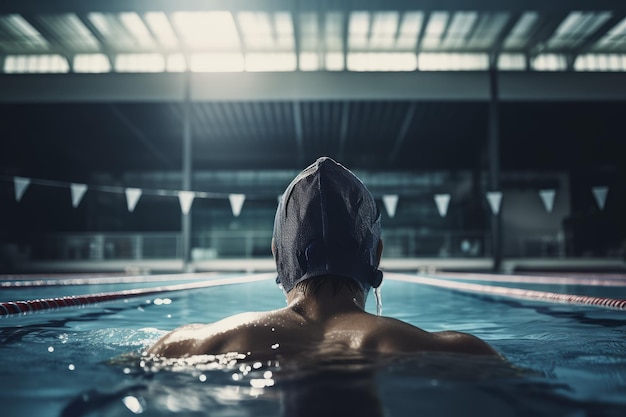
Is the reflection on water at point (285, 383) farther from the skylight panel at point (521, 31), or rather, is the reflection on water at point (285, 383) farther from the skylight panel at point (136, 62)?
the skylight panel at point (136, 62)

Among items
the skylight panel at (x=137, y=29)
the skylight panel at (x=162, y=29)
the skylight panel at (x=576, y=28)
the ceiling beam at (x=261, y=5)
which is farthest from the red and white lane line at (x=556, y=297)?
the skylight panel at (x=137, y=29)

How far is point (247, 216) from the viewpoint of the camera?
22.6 metres

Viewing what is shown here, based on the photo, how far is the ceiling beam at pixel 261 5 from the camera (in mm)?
11359

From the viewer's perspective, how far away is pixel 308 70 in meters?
15.6

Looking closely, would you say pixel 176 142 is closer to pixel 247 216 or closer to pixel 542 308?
pixel 247 216

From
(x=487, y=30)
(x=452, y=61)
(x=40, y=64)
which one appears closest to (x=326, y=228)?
(x=487, y=30)

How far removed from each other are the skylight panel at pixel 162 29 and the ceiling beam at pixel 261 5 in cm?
120

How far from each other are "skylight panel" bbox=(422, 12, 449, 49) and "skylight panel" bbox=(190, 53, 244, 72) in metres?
5.50

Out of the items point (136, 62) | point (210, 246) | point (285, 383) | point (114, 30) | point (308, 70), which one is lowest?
point (285, 383)

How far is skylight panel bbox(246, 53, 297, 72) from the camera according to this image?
15.6 meters

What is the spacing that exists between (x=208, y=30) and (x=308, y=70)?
3.18 meters

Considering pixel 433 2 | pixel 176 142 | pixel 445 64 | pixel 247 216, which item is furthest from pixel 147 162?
pixel 433 2

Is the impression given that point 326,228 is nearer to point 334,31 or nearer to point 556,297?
point 556,297

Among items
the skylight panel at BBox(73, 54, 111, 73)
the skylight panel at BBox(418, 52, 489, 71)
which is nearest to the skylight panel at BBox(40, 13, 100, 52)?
the skylight panel at BBox(73, 54, 111, 73)
